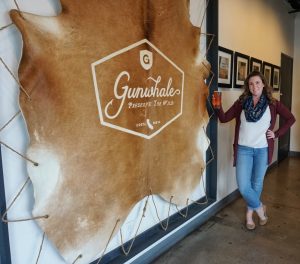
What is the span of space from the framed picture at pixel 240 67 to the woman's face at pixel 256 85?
2.48ft

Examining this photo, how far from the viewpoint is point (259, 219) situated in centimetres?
275

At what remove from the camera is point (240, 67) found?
3225 millimetres

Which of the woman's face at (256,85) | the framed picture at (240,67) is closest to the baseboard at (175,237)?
the woman's face at (256,85)

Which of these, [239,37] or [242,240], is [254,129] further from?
[239,37]

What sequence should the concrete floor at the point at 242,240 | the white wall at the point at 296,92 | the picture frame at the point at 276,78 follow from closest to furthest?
the concrete floor at the point at 242,240 → the picture frame at the point at 276,78 → the white wall at the point at 296,92

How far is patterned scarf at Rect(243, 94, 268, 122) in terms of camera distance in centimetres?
236

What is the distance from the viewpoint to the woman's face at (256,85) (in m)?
2.38

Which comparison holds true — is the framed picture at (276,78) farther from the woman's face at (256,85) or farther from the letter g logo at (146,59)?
the letter g logo at (146,59)

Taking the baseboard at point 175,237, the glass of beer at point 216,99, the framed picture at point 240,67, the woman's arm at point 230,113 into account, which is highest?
the framed picture at point 240,67

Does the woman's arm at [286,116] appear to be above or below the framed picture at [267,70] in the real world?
below

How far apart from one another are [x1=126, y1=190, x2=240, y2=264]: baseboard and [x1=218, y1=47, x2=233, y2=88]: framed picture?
130cm

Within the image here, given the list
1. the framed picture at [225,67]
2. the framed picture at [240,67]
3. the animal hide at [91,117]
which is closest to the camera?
the animal hide at [91,117]

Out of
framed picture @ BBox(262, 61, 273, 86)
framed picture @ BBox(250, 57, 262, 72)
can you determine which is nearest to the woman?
framed picture @ BBox(250, 57, 262, 72)

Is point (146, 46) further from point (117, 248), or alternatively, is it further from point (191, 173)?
point (117, 248)
